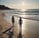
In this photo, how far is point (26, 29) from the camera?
911 mm

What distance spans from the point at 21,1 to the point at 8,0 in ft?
0.53

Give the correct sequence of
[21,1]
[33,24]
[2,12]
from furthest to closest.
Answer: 1. [21,1]
2. [33,24]
3. [2,12]

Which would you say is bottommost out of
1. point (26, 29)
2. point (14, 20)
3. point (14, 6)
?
point (26, 29)

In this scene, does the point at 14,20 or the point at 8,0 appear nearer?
the point at 14,20

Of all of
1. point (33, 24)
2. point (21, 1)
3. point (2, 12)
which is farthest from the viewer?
point (21, 1)

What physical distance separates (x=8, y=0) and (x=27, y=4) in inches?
9.3

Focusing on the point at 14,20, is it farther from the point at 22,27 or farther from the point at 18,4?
the point at 18,4

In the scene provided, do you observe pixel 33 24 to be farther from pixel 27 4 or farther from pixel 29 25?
pixel 27 4

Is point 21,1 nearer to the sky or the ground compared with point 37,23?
nearer to the sky

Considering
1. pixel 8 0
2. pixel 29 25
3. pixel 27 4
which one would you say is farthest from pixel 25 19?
pixel 8 0

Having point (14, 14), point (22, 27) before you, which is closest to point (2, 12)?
point (14, 14)

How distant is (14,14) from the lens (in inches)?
34.8

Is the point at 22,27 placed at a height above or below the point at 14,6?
below

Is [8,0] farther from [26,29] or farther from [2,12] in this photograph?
[26,29]
